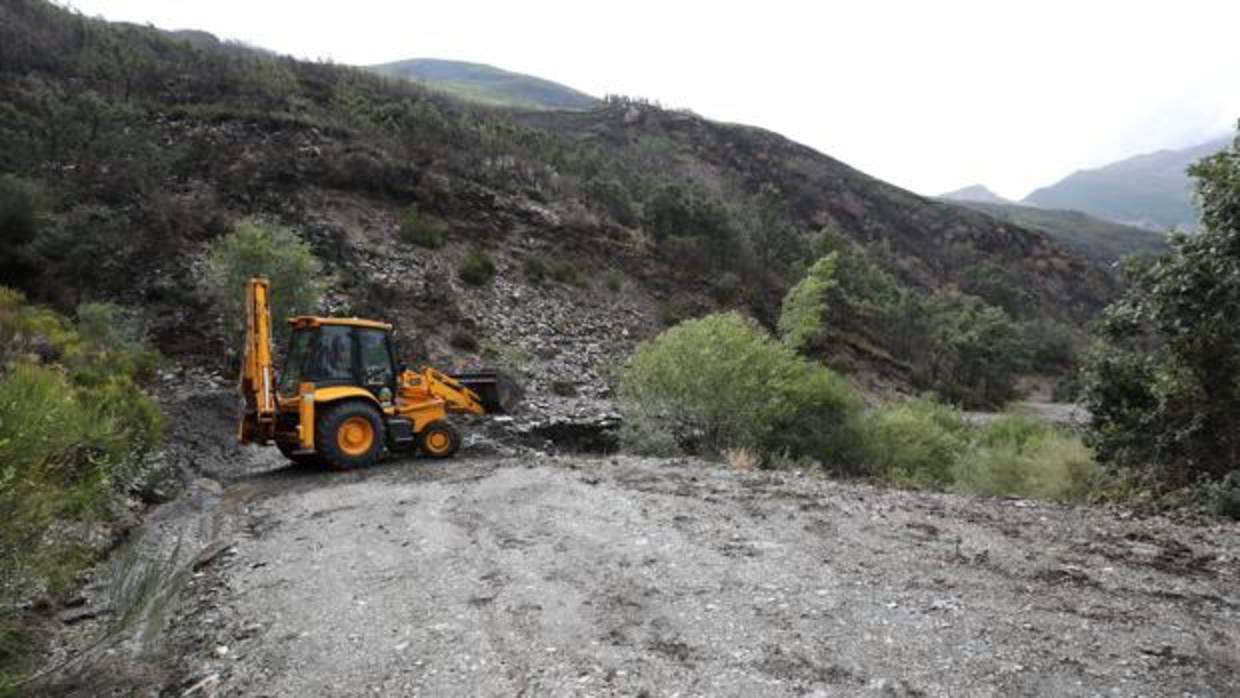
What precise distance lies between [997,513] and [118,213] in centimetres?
2951

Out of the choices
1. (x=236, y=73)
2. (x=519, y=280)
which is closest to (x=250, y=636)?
(x=519, y=280)

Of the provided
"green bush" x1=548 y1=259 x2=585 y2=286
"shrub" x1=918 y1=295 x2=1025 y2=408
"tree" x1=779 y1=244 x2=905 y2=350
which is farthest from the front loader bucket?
"shrub" x1=918 y1=295 x2=1025 y2=408

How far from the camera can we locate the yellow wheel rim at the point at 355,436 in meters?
12.1

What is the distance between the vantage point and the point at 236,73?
4578cm

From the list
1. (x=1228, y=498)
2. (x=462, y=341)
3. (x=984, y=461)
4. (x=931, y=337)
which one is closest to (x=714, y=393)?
(x=984, y=461)

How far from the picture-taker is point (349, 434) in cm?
1223

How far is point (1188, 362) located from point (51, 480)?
1285 cm

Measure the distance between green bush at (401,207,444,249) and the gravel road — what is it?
87.6 ft

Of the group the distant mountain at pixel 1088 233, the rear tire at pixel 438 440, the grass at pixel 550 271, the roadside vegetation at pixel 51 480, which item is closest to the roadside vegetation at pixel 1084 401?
the rear tire at pixel 438 440

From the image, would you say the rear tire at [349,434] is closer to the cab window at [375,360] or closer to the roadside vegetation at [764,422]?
the cab window at [375,360]

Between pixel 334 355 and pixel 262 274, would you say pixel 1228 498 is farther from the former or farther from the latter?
pixel 262 274

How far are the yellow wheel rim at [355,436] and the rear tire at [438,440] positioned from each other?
1167 mm

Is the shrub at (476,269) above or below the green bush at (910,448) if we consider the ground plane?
above

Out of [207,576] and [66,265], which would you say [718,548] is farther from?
[66,265]
